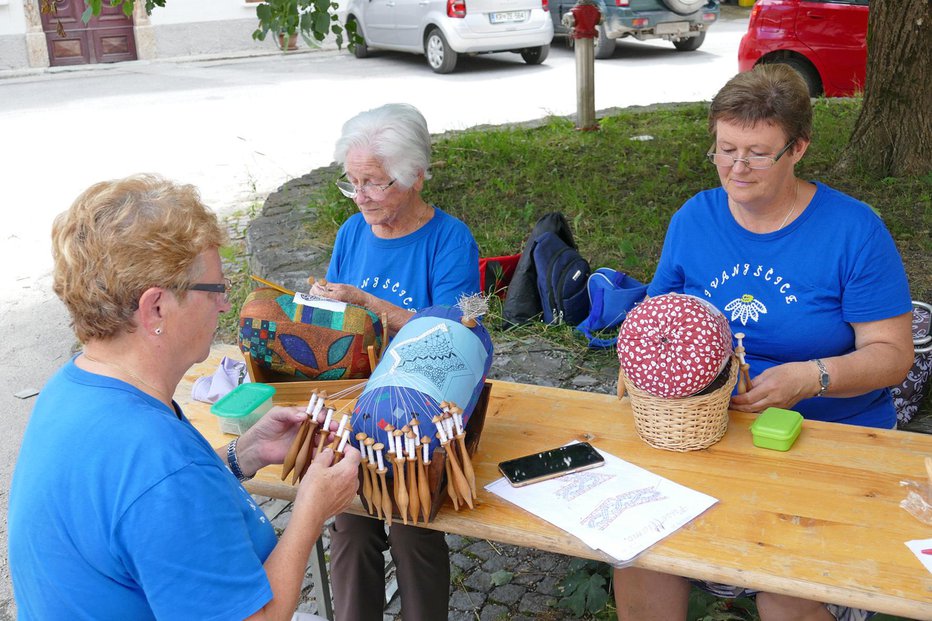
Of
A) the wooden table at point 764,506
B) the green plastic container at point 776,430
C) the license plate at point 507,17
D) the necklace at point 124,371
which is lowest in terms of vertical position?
the wooden table at point 764,506

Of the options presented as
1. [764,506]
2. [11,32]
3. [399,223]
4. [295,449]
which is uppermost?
[11,32]

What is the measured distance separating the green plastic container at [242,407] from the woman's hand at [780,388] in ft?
3.65

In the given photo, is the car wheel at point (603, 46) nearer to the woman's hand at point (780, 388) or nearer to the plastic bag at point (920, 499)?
the woman's hand at point (780, 388)

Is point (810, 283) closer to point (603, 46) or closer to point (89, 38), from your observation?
point (603, 46)

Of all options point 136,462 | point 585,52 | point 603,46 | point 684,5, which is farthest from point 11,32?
point 136,462

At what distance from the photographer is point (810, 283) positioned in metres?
2.24

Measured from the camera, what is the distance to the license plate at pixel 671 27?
13.3 meters

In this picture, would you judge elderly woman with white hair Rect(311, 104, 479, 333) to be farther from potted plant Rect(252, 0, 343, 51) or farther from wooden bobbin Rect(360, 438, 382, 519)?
potted plant Rect(252, 0, 343, 51)

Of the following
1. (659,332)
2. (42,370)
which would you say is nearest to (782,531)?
(659,332)

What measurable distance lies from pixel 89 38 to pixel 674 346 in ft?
57.0

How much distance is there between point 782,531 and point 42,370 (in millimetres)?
4208

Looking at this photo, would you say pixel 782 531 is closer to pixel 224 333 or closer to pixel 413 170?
pixel 413 170

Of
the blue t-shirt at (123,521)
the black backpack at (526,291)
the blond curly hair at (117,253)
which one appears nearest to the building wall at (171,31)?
the black backpack at (526,291)

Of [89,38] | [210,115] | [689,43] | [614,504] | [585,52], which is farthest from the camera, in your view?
[89,38]
